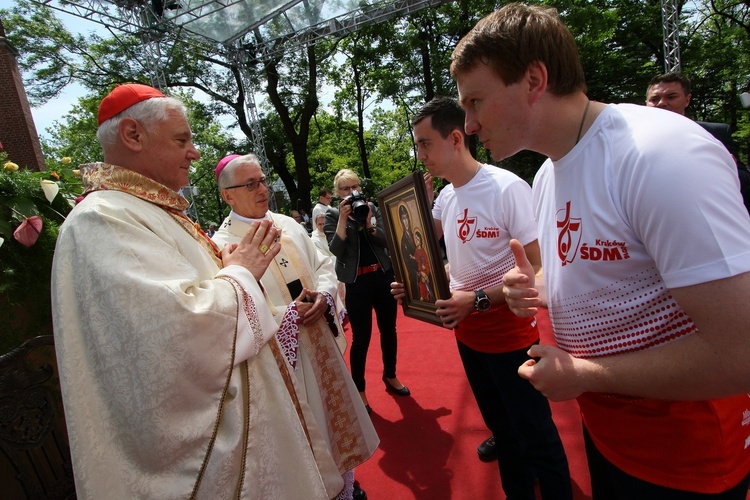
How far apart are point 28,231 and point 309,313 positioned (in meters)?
1.46

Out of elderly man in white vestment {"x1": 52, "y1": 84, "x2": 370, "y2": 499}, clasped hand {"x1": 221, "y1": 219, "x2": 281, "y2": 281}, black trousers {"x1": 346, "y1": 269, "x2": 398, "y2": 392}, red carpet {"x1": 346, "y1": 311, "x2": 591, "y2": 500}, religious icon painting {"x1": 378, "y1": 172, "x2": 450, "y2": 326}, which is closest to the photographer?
elderly man in white vestment {"x1": 52, "y1": 84, "x2": 370, "y2": 499}

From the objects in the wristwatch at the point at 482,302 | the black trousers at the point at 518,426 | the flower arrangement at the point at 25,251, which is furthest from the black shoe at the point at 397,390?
the flower arrangement at the point at 25,251

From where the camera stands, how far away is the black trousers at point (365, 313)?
389cm

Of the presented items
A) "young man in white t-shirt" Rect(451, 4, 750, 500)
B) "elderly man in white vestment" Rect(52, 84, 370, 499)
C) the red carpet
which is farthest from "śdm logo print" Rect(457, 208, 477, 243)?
the red carpet

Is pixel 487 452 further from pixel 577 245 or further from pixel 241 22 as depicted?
pixel 241 22

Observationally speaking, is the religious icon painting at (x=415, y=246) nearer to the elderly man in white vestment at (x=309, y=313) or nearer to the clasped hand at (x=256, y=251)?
the elderly man in white vestment at (x=309, y=313)

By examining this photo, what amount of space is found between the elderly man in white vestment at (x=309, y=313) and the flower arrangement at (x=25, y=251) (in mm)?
917

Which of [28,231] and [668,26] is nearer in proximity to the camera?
[28,231]

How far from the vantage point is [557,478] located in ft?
6.37

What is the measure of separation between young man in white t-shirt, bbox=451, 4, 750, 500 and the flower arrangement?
2.22 meters

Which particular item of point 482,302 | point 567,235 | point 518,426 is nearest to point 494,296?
point 482,302

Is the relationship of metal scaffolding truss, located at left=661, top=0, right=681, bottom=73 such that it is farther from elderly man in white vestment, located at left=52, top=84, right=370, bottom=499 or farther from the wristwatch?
elderly man in white vestment, located at left=52, top=84, right=370, bottom=499

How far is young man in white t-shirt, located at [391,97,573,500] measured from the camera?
201 centimetres

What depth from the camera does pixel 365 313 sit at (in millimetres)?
3951
